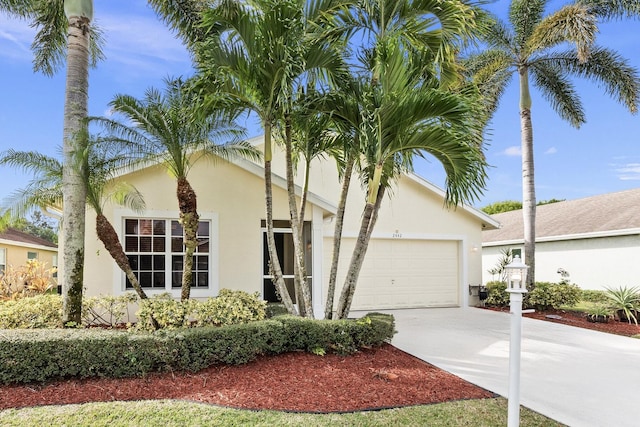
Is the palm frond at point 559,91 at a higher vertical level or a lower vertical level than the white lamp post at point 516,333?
higher

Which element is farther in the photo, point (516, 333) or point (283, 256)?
point (283, 256)

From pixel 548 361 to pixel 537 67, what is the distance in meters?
11.8

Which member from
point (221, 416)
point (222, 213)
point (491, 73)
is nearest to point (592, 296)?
point (491, 73)

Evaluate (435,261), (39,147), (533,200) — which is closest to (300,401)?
(39,147)

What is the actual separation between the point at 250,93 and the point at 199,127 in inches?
48.4

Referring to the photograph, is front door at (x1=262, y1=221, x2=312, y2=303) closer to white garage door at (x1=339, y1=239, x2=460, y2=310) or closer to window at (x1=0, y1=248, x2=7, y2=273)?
white garage door at (x1=339, y1=239, x2=460, y2=310)

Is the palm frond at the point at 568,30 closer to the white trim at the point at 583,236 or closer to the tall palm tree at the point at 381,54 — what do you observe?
the tall palm tree at the point at 381,54

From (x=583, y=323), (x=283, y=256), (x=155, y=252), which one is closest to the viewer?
(x=155, y=252)

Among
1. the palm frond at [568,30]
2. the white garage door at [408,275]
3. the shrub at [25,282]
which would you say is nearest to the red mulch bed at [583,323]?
the white garage door at [408,275]

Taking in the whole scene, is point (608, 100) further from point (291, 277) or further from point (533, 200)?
point (291, 277)

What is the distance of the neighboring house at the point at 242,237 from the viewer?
9469 mm

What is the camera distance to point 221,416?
4641 millimetres

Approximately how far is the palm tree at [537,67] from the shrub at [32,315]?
13.5 meters

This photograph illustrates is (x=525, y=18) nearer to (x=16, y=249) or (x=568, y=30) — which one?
(x=568, y=30)
